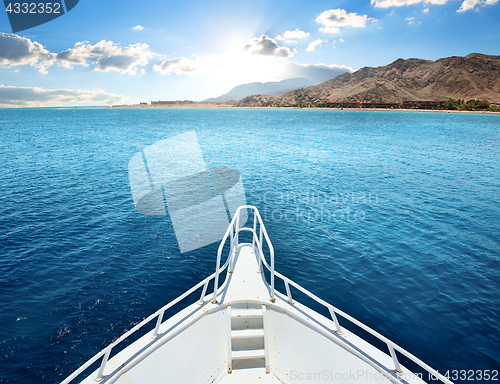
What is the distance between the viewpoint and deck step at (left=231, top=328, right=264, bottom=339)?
6967 mm

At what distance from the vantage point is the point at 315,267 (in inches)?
547

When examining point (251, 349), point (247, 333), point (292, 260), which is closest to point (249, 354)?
point (251, 349)

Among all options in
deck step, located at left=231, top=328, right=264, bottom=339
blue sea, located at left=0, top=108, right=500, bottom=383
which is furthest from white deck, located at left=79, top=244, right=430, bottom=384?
blue sea, located at left=0, top=108, right=500, bottom=383

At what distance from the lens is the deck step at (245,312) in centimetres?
728

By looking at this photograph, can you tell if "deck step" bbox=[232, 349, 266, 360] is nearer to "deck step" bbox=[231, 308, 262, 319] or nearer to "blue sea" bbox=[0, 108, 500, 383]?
"deck step" bbox=[231, 308, 262, 319]

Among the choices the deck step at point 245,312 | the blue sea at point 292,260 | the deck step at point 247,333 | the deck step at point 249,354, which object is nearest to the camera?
the deck step at point 249,354

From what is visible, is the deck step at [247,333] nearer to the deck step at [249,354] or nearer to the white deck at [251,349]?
the white deck at [251,349]

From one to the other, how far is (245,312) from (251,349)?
91 centimetres

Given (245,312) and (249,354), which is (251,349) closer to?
(249,354)

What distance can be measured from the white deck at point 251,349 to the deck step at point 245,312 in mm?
27

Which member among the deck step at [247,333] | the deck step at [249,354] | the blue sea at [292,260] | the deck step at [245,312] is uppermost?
the deck step at [245,312]

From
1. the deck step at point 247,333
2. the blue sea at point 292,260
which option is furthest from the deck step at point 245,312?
the blue sea at point 292,260

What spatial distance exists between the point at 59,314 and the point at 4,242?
8.93 meters

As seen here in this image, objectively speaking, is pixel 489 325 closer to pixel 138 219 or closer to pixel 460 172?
pixel 138 219
